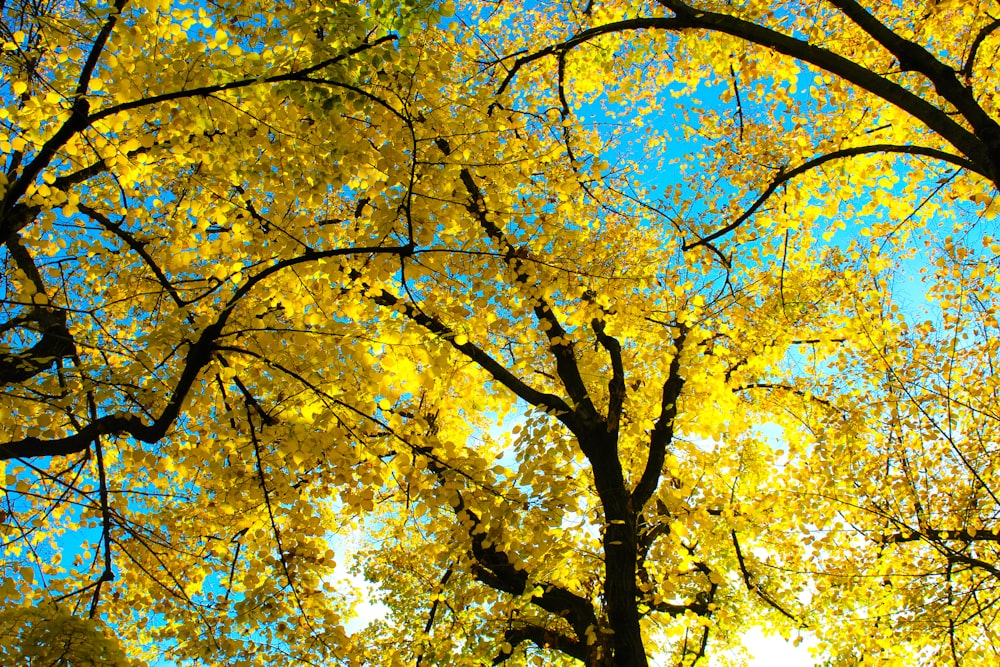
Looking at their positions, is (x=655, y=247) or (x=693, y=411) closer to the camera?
(x=693, y=411)

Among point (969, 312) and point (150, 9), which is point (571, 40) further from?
point (969, 312)

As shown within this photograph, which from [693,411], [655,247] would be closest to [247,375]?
[693,411]

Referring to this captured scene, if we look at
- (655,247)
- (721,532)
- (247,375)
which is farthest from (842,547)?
(247,375)

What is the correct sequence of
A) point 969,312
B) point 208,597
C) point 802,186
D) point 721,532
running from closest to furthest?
point 208,597, point 802,186, point 721,532, point 969,312

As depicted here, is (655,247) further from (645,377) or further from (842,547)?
(842,547)

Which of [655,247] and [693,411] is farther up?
[655,247]

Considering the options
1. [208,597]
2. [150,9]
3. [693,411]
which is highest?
[150,9]

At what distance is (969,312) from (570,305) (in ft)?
17.6

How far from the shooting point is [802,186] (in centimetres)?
574

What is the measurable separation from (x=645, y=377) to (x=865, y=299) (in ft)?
10.3

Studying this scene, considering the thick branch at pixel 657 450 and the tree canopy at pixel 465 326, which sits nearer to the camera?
the tree canopy at pixel 465 326

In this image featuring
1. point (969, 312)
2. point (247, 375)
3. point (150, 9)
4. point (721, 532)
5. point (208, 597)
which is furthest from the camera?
point (969, 312)

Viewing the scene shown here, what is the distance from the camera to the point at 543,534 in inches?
159

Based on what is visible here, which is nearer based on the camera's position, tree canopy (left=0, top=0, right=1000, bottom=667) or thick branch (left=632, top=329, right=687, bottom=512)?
tree canopy (left=0, top=0, right=1000, bottom=667)
